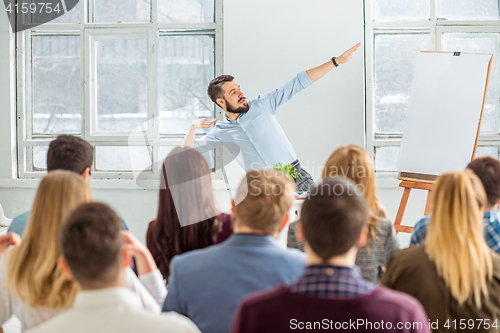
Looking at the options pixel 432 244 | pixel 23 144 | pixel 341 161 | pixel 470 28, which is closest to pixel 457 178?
pixel 432 244

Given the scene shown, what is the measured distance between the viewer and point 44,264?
1168 millimetres

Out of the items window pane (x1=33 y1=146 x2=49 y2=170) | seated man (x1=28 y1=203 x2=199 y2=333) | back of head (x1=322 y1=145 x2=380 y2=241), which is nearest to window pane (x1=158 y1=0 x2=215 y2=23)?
window pane (x1=33 y1=146 x2=49 y2=170)

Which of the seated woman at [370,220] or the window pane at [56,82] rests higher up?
the window pane at [56,82]

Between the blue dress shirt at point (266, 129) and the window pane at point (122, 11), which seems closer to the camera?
the blue dress shirt at point (266, 129)

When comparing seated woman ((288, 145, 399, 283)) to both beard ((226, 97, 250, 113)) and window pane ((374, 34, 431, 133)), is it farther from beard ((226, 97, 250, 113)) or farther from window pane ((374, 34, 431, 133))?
window pane ((374, 34, 431, 133))

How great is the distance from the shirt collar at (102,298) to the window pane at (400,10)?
12.4ft

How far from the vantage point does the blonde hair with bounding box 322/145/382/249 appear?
173cm

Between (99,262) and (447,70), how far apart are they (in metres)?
3.11

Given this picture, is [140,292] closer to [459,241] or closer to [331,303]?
[331,303]

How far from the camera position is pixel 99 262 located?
3.07ft

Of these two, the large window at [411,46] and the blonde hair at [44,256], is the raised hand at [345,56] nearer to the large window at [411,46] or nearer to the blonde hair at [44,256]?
the large window at [411,46]

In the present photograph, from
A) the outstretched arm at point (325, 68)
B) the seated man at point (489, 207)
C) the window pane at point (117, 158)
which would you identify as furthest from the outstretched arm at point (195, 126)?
the seated man at point (489, 207)

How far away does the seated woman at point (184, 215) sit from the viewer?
162 centimetres

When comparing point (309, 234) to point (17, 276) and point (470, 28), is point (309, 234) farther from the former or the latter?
point (470, 28)
